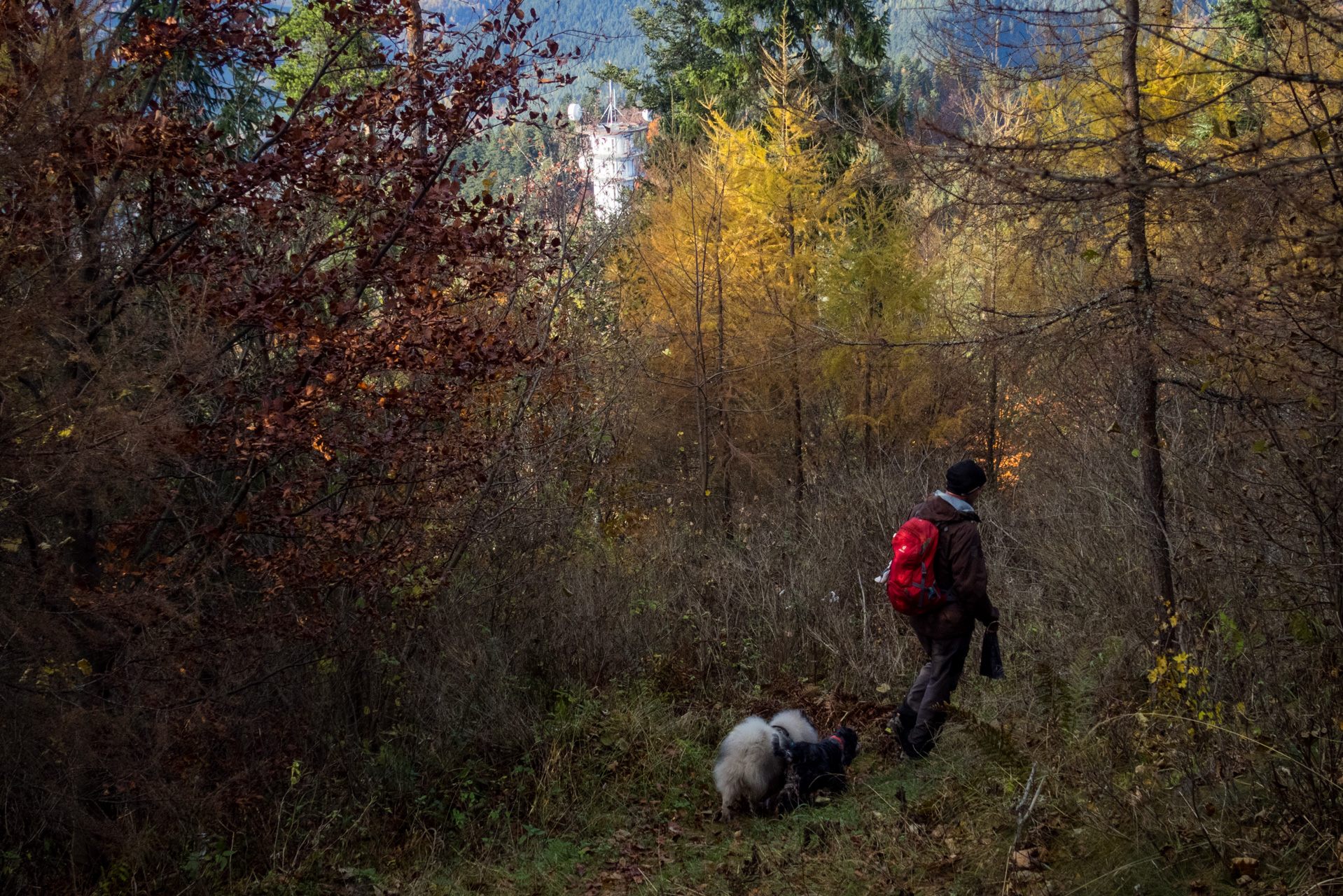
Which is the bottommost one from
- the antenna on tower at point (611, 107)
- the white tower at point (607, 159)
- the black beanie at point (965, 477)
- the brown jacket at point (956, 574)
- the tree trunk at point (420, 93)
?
the brown jacket at point (956, 574)

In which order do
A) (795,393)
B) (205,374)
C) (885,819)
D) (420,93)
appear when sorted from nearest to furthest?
(885,819), (205,374), (420,93), (795,393)

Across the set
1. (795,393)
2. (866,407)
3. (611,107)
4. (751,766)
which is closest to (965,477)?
(751,766)

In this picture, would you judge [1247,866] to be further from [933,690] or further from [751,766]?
[751,766]

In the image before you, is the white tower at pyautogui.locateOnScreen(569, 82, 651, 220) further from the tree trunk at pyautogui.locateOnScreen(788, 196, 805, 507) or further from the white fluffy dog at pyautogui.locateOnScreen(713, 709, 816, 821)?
the white fluffy dog at pyautogui.locateOnScreen(713, 709, 816, 821)

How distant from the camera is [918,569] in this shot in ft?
19.5

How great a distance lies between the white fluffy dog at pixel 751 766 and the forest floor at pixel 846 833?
14 centimetres

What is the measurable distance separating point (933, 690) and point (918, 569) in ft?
2.61

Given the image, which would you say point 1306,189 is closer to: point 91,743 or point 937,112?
point 937,112

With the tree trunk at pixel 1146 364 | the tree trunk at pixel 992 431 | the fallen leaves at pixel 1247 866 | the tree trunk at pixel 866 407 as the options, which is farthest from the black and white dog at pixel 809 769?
the tree trunk at pixel 992 431

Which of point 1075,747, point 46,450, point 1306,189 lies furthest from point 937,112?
point 46,450

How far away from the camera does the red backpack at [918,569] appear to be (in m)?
5.94

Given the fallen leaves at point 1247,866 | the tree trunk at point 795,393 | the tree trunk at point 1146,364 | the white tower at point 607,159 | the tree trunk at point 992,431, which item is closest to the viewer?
the fallen leaves at point 1247,866

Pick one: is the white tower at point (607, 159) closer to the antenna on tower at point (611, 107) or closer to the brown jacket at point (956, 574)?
the antenna on tower at point (611, 107)

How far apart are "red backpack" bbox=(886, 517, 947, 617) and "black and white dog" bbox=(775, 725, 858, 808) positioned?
100cm
